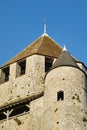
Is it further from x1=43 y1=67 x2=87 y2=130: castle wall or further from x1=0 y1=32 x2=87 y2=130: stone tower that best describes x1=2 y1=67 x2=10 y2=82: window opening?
x1=43 y1=67 x2=87 y2=130: castle wall

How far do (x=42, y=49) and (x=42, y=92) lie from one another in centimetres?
617

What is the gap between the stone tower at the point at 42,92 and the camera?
24.3m

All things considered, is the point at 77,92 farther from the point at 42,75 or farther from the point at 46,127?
Result: the point at 42,75

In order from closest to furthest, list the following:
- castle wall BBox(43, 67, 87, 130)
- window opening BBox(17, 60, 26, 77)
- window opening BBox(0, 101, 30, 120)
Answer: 1. castle wall BBox(43, 67, 87, 130)
2. window opening BBox(0, 101, 30, 120)
3. window opening BBox(17, 60, 26, 77)

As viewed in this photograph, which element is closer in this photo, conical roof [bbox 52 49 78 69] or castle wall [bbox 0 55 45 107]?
conical roof [bbox 52 49 78 69]

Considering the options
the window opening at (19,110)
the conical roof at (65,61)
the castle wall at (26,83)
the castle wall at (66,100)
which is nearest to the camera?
the castle wall at (66,100)

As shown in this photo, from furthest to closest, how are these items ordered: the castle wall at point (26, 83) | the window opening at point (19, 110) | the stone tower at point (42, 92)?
the castle wall at point (26, 83) → the window opening at point (19, 110) → the stone tower at point (42, 92)

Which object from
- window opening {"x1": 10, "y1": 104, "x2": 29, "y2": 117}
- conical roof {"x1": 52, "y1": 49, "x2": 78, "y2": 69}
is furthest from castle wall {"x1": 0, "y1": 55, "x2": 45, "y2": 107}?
conical roof {"x1": 52, "y1": 49, "x2": 78, "y2": 69}

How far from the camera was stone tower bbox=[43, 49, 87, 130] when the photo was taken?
78.2 ft

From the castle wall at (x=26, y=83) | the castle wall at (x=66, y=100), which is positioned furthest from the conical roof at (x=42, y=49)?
the castle wall at (x=66, y=100)

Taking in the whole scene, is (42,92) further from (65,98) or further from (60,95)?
(65,98)

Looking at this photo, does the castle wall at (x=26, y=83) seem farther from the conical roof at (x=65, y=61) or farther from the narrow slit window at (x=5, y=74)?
the conical roof at (x=65, y=61)

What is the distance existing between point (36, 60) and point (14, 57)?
305 centimetres

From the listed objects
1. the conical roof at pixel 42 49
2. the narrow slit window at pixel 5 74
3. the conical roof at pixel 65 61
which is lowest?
the conical roof at pixel 65 61
